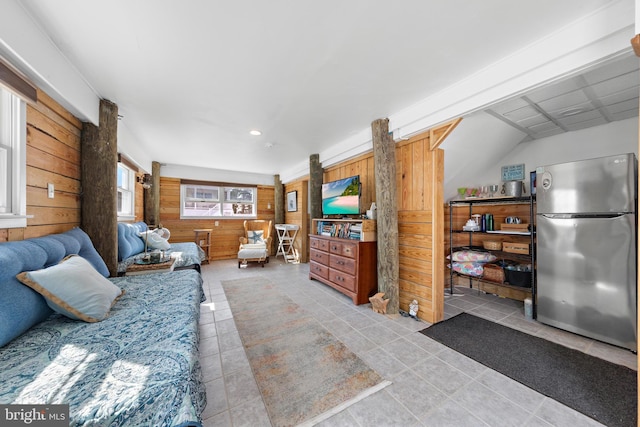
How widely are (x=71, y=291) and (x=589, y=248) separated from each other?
13.1 ft

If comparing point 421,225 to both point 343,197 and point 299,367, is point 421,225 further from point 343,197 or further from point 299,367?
point 299,367

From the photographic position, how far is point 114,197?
235 cm

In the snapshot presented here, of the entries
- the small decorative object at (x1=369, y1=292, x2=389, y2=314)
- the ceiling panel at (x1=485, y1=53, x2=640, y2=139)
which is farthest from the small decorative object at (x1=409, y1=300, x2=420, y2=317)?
the ceiling panel at (x1=485, y1=53, x2=640, y2=139)

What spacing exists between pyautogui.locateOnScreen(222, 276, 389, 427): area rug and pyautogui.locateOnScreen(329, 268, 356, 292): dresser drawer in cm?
69

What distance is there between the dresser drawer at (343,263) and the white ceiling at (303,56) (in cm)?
183

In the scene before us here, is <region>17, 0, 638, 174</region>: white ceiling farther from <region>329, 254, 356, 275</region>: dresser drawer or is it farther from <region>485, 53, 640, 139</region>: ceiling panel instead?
<region>329, 254, 356, 275</region>: dresser drawer

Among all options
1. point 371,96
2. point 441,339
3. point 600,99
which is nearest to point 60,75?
point 371,96

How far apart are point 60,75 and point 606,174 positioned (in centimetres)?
457

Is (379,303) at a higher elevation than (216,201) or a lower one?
lower

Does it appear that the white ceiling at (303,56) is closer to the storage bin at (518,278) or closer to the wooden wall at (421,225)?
the wooden wall at (421,225)

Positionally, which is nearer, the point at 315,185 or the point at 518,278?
the point at 518,278

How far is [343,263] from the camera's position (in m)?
Answer: 3.10

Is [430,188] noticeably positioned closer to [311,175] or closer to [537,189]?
[537,189]

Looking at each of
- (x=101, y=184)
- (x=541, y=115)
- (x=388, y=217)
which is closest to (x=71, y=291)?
(x=101, y=184)
